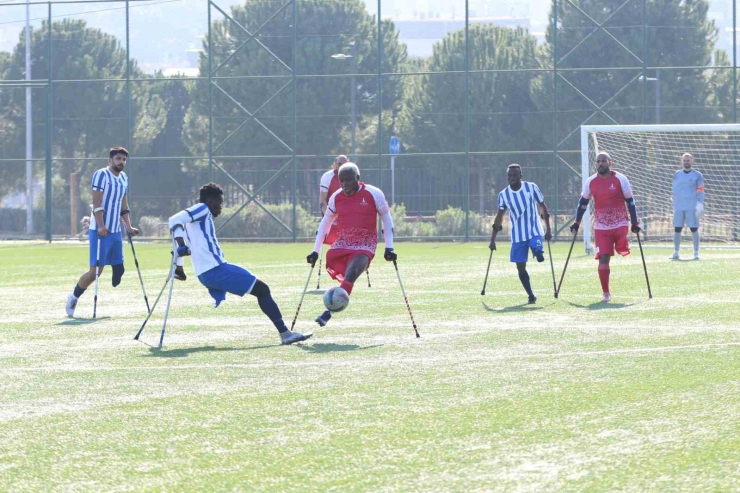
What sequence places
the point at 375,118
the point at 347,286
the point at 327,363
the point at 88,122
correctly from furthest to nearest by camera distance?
the point at 88,122, the point at 375,118, the point at 347,286, the point at 327,363

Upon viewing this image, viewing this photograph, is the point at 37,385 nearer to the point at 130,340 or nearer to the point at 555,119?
the point at 130,340

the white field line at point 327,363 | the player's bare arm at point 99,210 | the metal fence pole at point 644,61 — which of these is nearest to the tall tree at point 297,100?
the metal fence pole at point 644,61

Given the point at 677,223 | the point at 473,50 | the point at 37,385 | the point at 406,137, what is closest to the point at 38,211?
the point at 406,137

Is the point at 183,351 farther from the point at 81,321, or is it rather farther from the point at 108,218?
the point at 108,218

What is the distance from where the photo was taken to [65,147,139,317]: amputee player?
14.5 metres

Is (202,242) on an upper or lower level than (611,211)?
lower

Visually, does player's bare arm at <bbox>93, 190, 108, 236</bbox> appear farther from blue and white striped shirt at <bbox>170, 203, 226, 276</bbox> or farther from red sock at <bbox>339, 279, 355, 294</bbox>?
red sock at <bbox>339, 279, 355, 294</bbox>

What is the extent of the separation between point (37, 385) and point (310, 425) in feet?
8.89

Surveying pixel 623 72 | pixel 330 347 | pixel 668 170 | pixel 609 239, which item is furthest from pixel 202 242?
pixel 623 72

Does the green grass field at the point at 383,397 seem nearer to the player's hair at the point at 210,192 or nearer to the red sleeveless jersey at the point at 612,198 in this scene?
the red sleeveless jersey at the point at 612,198

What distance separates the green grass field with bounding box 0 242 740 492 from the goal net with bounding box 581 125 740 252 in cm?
1440

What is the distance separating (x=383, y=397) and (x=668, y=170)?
2346 centimetres

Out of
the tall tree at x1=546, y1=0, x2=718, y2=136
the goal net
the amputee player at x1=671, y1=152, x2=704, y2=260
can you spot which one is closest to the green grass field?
the amputee player at x1=671, y1=152, x2=704, y2=260

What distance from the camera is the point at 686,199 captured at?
23.7 metres
